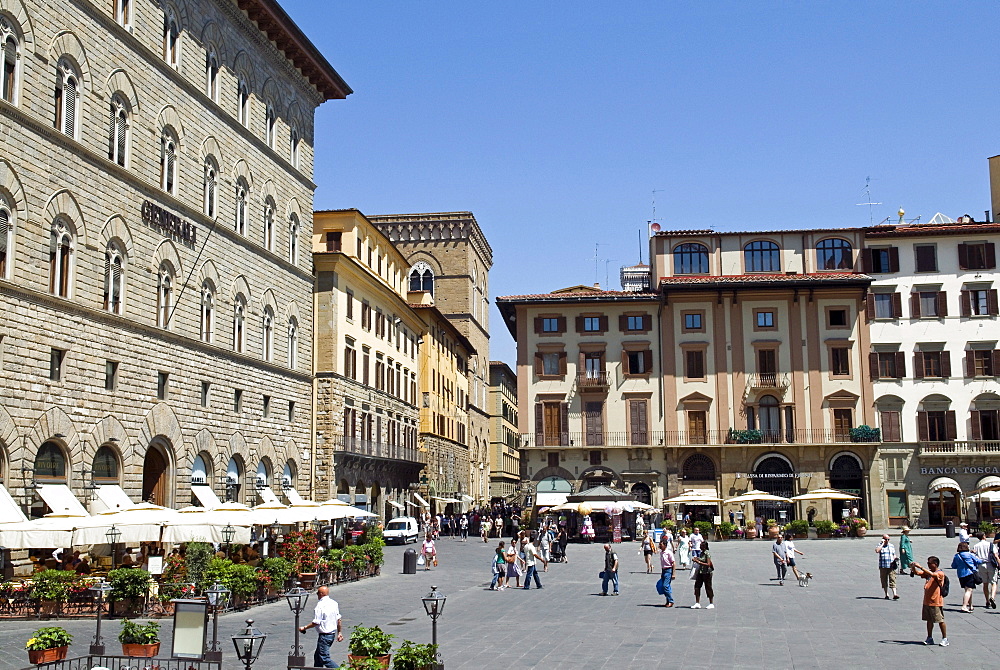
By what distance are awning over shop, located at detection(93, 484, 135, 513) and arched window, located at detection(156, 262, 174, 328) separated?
630cm

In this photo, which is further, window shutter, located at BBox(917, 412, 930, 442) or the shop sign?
window shutter, located at BBox(917, 412, 930, 442)

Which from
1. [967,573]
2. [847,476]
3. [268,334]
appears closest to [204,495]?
[268,334]

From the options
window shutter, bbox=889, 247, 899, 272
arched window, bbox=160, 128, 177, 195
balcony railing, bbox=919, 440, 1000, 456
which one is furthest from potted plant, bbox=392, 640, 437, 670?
window shutter, bbox=889, 247, 899, 272

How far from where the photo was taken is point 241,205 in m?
43.1

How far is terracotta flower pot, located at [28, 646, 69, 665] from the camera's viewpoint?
1470 centimetres

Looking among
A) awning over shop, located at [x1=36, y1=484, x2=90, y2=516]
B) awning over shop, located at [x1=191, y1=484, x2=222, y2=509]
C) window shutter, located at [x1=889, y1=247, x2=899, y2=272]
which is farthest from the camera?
window shutter, located at [x1=889, y1=247, x2=899, y2=272]

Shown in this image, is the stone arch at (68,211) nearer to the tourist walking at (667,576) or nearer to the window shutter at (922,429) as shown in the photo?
the tourist walking at (667,576)

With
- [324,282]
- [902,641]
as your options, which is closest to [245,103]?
[324,282]

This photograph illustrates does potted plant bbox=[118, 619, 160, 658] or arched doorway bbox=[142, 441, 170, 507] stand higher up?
arched doorway bbox=[142, 441, 170, 507]

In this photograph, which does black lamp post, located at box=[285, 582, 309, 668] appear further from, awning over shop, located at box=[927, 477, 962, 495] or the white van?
awning over shop, located at box=[927, 477, 962, 495]

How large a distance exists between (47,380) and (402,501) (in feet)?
120

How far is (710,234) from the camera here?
6550cm

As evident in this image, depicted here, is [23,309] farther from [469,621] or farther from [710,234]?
[710,234]

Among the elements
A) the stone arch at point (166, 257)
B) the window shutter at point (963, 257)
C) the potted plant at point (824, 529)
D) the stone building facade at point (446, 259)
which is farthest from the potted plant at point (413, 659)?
the stone building facade at point (446, 259)
